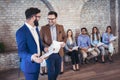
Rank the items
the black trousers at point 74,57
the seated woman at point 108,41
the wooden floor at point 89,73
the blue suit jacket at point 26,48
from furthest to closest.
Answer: the seated woman at point 108,41, the black trousers at point 74,57, the wooden floor at point 89,73, the blue suit jacket at point 26,48

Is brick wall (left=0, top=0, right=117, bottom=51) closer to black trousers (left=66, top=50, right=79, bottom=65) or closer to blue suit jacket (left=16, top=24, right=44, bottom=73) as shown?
black trousers (left=66, top=50, right=79, bottom=65)

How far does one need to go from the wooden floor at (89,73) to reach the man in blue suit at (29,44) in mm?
2523

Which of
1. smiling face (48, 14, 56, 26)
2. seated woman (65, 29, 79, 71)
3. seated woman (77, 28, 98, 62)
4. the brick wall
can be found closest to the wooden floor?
seated woman (65, 29, 79, 71)

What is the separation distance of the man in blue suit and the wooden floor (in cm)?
252

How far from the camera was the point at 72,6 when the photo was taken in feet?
23.5

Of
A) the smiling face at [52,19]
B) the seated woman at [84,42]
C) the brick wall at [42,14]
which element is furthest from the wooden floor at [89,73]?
the smiling face at [52,19]

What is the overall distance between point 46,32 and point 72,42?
2.06 meters

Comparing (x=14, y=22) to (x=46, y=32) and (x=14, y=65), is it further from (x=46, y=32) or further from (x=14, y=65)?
(x=46, y=32)

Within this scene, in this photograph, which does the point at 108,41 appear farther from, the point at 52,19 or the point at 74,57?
the point at 52,19

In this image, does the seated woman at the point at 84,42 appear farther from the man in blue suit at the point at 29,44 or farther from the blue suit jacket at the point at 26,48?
the blue suit jacket at the point at 26,48

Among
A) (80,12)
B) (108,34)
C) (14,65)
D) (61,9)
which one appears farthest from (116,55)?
(14,65)

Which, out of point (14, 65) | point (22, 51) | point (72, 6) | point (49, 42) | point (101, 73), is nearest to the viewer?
point (22, 51)

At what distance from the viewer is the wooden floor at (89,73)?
221 inches

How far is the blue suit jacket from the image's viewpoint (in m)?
3.01
